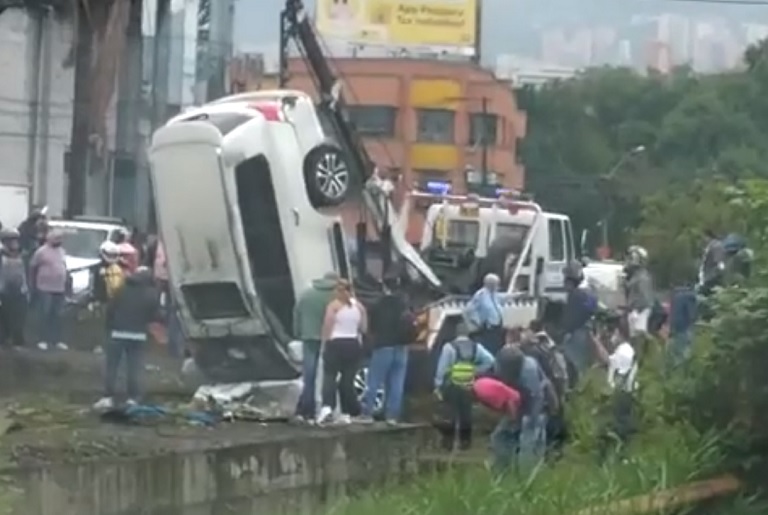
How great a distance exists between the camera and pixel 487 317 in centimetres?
2216

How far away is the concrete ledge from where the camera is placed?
1423cm

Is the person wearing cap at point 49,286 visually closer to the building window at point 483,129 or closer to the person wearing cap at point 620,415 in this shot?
the person wearing cap at point 620,415

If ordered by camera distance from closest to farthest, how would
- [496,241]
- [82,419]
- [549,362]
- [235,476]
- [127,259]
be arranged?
[235,476] < [549,362] < [82,419] < [127,259] < [496,241]

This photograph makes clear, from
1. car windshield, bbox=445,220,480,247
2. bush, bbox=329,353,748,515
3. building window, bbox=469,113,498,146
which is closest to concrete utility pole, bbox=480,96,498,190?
building window, bbox=469,113,498,146

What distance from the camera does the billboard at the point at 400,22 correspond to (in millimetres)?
49562

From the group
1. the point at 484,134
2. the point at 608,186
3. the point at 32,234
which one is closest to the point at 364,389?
the point at 32,234

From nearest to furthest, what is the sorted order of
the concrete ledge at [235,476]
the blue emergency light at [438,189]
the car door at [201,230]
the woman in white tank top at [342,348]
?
the concrete ledge at [235,476] → the woman in white tank top at [342,348] → the car door at [201,230] → the blue emergency light at [438,189]

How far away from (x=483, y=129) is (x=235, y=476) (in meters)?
59.5

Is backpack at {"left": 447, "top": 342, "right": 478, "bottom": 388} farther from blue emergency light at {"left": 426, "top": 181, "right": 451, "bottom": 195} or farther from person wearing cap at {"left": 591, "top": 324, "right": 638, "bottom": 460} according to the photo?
blue emergency light at {"left": 426, "top": 181, "right": 451, "bottom": 195}

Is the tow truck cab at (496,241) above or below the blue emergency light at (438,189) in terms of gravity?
below

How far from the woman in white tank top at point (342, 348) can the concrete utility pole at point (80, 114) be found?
23.5m

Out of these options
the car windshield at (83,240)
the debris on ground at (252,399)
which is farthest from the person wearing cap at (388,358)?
the car windshield at (83,240)

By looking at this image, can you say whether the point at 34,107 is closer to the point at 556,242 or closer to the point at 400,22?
the point at 400,22

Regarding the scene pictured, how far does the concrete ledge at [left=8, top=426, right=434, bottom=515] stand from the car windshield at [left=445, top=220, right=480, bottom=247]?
10693mm
